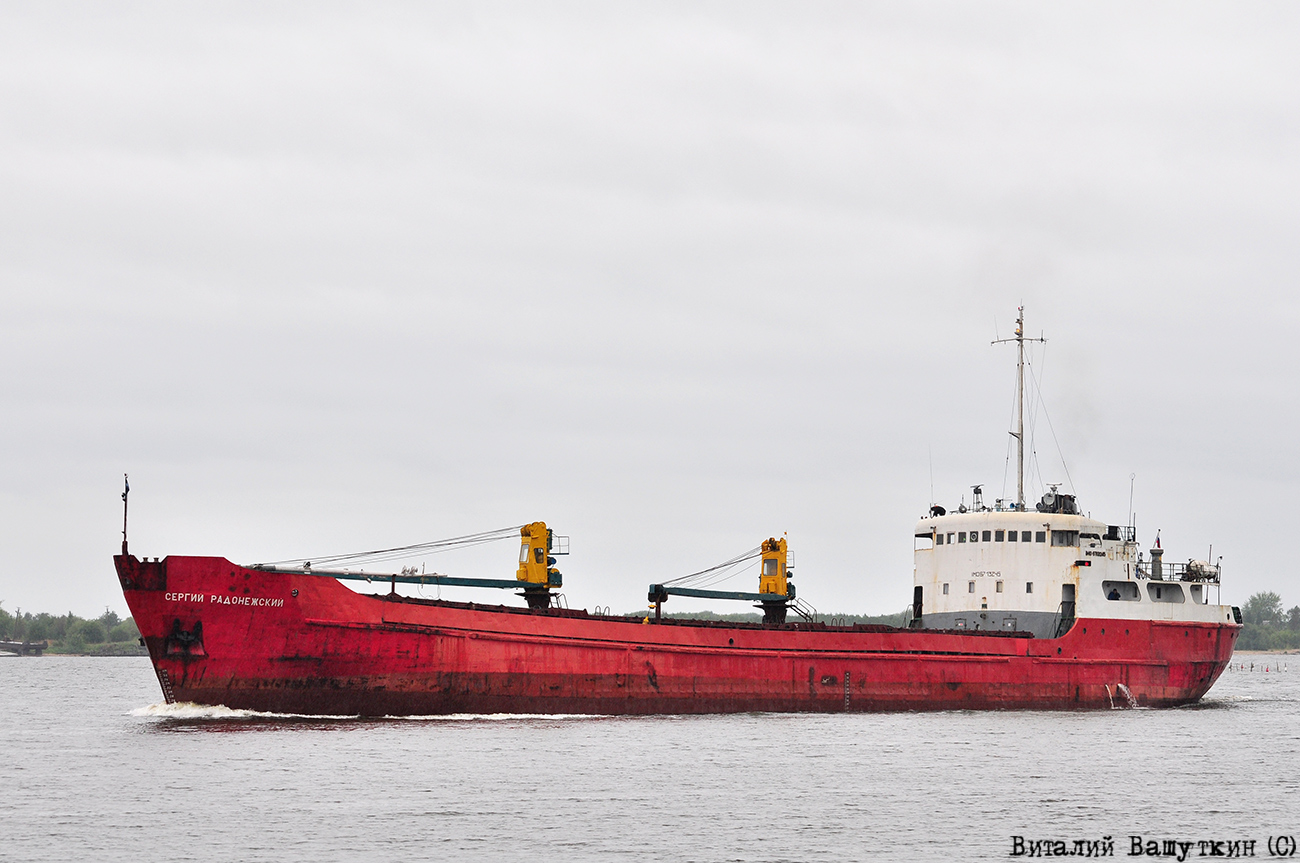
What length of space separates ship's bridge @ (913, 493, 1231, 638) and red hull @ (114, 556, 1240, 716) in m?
0.98

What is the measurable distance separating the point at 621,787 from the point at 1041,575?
971 inches

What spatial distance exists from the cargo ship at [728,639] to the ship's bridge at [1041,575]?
67mm

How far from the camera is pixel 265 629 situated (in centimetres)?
3941

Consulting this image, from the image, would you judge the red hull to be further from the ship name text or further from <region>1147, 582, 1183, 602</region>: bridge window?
<region>1147, 582, 1183, 602</region>: bridge window

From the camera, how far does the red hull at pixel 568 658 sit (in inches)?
1549

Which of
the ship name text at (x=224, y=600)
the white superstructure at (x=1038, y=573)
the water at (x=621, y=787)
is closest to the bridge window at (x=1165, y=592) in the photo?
the white superstructure at (x=1038, y=573)

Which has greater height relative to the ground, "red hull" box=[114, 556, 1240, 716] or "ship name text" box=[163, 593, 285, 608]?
"ship name text" box=[163, 593, 285, 608]

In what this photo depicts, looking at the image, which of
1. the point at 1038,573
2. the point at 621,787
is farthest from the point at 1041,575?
the point at 621,787

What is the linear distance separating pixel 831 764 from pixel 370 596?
46.1 feet

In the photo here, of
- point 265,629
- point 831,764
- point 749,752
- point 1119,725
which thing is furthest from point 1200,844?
point 265,629

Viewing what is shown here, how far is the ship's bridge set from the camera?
51.7 meters

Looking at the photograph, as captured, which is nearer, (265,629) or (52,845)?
(52,845)

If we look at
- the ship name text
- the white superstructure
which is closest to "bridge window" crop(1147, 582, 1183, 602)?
the white superstructure

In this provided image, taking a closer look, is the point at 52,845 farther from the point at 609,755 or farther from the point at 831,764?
the point at 831,764
